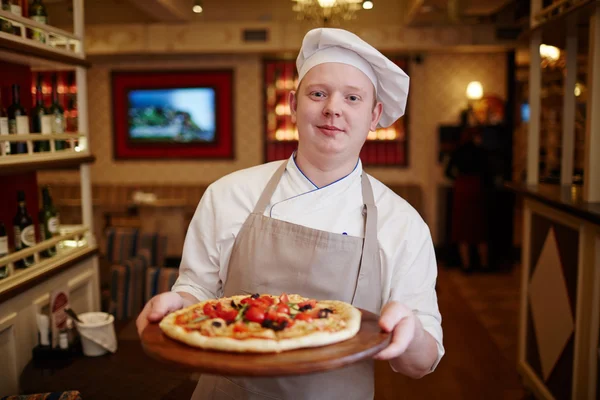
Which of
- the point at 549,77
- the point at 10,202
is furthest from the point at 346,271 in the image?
the point at 549,77

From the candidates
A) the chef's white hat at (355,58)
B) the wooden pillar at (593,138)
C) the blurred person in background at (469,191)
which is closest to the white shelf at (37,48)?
the chef's white hat at (355,58)

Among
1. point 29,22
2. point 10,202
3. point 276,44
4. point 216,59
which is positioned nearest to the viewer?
point 29,22

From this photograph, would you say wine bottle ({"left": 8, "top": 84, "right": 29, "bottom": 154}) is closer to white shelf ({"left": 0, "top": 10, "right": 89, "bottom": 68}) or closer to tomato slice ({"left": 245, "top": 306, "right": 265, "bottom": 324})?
white shelf ({"left": 0, "top": 10, "right": 89, "bottom": 68})

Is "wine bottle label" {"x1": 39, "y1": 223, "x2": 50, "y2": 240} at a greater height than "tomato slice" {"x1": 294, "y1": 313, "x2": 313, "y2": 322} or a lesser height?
lesser

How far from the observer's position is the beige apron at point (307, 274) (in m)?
1.60

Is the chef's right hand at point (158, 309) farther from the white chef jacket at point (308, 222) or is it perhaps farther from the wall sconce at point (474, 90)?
the wall sconce at point (474, 90)

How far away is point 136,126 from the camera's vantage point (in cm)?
850

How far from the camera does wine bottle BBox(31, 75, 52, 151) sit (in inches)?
117

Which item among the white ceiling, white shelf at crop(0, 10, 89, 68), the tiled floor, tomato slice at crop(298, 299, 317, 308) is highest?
the white ceiling

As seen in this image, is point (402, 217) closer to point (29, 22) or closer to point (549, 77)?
point (29, 22)

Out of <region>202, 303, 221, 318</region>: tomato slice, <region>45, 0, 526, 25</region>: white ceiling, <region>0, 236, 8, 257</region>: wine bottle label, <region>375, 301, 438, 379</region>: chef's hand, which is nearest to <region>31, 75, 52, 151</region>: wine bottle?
<region>0, 236, 8, 257</region>: wine bottle label

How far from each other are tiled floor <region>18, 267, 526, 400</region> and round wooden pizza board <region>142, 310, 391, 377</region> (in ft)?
0.19

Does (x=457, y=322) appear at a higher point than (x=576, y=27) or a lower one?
lower

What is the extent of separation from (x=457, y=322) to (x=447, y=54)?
4.14m
